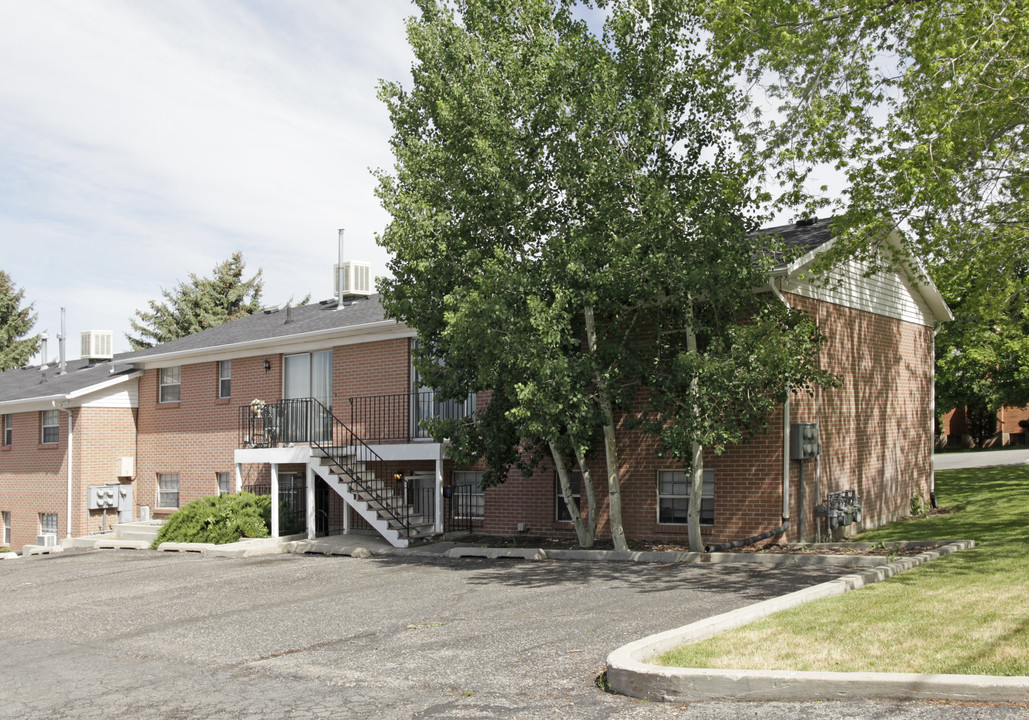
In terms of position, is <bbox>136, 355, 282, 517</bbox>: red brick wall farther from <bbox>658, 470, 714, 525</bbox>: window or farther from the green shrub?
<bbox>658, 470, 714, 525</bbox>: window

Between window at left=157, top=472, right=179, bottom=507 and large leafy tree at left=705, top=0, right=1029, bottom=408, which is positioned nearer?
large leafy tree at left=705, top=0, right=1029, bottom=408

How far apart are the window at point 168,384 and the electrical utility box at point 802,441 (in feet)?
57.3

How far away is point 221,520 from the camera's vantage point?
802 inches

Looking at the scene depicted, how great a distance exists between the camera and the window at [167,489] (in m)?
26.0

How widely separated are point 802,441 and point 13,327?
2008 inches

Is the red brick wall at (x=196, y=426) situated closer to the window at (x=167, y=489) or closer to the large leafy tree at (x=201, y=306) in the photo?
the window at (x=167, y=489)

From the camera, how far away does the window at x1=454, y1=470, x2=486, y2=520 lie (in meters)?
19.6

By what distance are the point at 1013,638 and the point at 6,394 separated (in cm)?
3065

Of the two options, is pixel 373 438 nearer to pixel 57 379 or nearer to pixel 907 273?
pixel 907 273

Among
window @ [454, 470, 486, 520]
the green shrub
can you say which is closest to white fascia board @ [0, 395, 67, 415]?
the green shrub

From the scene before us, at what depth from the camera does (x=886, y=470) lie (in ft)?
64.0

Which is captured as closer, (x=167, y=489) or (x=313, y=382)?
(x=313, y=382)

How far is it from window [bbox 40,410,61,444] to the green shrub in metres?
8.06

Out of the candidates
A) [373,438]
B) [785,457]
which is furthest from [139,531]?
[785,457]
